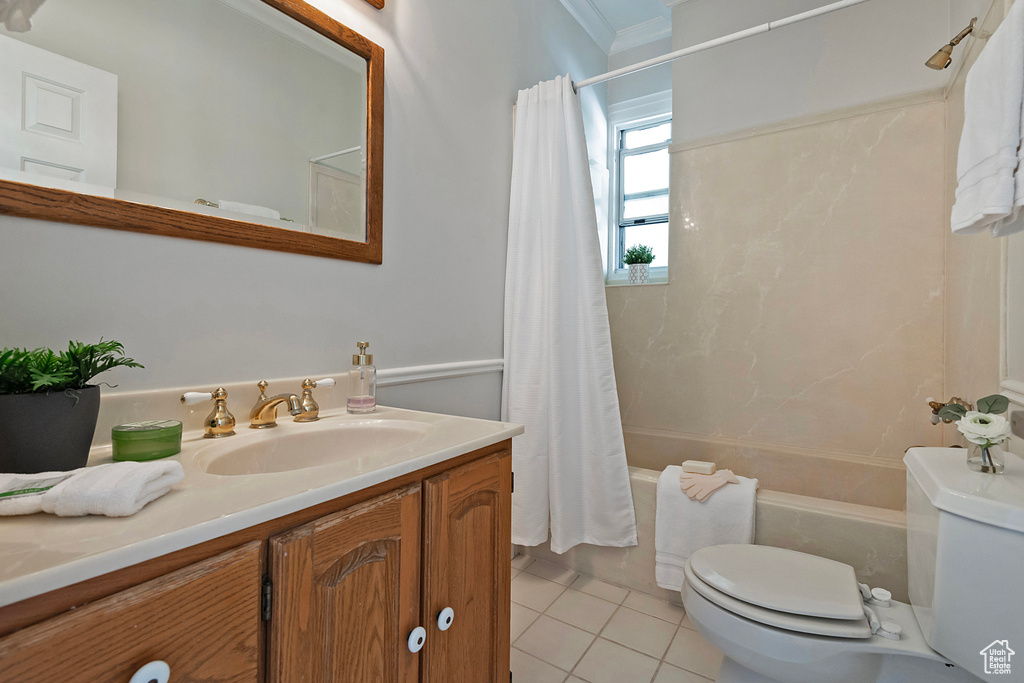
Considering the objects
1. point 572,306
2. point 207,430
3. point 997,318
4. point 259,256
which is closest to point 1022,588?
point 997,318

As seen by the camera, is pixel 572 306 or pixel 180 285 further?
pixel 572 306

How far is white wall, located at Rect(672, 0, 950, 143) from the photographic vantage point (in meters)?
1.94

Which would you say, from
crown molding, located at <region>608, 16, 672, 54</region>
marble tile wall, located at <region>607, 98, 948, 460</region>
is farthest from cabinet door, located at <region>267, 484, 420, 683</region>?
crown molding, located at <region>608, 16, 672, 54</region>

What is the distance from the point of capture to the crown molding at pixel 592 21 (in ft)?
7.69

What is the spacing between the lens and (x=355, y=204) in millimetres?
1293

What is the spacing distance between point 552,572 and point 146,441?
166cm

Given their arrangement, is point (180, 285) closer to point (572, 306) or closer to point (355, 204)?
point (355, 204)

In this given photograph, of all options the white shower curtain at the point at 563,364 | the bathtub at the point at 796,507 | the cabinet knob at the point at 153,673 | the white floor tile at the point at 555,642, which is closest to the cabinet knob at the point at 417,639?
the cabinet knob at the point at 153,673

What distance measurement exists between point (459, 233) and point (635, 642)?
1490 mm

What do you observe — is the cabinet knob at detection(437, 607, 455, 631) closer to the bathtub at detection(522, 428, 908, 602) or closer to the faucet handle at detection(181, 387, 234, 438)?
the faucet handle at detection(181, 387, 234, 438)

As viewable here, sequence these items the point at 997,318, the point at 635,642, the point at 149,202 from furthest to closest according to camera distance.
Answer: the point at 635,642
the point at 997,318
the point at 149,202

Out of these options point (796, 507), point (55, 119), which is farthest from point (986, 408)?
point (55, 119)

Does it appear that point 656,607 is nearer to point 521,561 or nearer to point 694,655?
point 694,655

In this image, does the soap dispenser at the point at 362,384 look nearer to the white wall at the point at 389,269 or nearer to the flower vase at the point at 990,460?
the white wall at the point at 389,269
